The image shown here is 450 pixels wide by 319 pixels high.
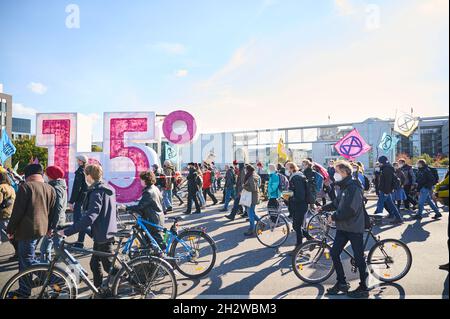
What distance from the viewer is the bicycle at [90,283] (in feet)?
11.2

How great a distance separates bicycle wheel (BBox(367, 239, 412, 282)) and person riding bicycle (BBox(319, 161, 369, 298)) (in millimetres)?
558

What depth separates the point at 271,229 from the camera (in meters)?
6.59

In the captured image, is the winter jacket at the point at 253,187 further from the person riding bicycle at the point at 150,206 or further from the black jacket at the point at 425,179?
the black jacket at the point at 425,179

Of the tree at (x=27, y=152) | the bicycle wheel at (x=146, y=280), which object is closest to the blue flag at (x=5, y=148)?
the bicycle wheel at (x=146, y=280)

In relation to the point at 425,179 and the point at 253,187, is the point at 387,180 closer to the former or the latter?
the point at 425,179

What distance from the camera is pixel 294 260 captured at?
178 inches

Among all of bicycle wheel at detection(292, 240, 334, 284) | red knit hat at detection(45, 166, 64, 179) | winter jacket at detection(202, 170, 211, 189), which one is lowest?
bicycle wheel at detection(292, 240, 334, 284)

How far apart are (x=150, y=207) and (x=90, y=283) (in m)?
1.41

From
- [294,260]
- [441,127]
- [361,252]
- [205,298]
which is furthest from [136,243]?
[441,127]

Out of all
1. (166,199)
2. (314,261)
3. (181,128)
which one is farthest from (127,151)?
(314,261)

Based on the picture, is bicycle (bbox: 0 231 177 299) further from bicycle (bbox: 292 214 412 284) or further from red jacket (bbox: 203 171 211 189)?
red jacket (bbox: 203 171 211 189)

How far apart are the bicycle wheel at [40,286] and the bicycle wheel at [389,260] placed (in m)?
Answer: 4.38

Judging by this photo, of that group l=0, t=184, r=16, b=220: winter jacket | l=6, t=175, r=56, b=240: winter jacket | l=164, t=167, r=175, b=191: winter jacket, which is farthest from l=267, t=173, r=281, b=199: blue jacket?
l=0, t=184, r=16, b=220: winter jacket

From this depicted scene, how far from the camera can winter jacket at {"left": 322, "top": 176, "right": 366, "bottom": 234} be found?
13.1 ft
